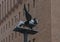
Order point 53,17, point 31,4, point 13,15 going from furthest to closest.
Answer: point 13,15 → point 31,4 → point 53,17

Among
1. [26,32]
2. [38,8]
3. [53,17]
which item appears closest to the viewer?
[26,32]

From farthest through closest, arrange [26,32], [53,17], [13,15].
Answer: [13,15] → [53,17] → [26,32]

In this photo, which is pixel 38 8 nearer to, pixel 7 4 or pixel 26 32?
pixel 7 4

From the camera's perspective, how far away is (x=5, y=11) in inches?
2355

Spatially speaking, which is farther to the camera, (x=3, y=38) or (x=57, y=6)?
(x=3, y=38)

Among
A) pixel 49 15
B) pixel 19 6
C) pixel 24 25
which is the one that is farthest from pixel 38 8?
pixel 24 25

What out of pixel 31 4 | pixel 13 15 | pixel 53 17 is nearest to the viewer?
pixel 53 17

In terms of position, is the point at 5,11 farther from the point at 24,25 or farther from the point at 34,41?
the point at 24,25

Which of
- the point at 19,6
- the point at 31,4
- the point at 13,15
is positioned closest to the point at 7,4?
the point at 13,15

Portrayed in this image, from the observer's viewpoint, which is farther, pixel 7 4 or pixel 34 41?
pixel 7 4

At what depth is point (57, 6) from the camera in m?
35.8

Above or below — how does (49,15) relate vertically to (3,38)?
above

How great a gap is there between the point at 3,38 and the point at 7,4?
→ 6336 mm

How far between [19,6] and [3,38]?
41.4 feet
